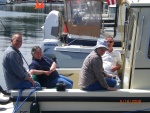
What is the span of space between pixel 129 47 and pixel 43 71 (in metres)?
1.66

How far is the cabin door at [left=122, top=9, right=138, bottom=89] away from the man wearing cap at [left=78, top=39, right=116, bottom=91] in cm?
50

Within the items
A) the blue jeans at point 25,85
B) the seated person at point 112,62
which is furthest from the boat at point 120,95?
the seated person at point 112,62

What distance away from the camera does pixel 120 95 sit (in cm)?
664

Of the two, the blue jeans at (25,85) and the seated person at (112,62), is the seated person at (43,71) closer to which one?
the blue jeans at (25,85)

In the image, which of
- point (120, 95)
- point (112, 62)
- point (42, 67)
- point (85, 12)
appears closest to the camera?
point (120, 95)

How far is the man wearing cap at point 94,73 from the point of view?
21.7ft

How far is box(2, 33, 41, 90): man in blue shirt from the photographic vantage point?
6.68m

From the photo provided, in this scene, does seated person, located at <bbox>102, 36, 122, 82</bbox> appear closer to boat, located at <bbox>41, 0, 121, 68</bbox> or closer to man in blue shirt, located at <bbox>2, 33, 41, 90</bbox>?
man in blue shirt, located at <bbox>2, 33, 41, 90</bbox>

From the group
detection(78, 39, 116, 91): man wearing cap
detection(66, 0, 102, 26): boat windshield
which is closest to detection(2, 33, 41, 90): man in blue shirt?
detection(78, 39, 116, 91): man wearing cap

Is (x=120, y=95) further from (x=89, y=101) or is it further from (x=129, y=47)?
(x=129, y=47)

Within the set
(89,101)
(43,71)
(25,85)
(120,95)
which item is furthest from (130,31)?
(25,85)

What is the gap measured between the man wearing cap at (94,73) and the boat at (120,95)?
0.39 feet

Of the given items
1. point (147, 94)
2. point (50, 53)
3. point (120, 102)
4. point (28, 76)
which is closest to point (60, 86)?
point (28, 76)

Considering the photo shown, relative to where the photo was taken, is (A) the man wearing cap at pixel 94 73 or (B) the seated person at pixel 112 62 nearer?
(A) the man wearing cap at pixel 94 73
